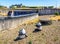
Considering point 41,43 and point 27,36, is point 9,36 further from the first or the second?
point 41,43

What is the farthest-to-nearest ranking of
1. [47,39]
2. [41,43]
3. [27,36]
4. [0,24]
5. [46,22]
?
[46,22], [0,24], [27,36], [47,39], [41,43]

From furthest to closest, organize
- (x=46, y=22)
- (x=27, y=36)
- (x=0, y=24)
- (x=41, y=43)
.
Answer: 1. (x=46, y=22)
2. (x=0, y=24)
3. (x=27, y=36)
4. (x=41, y=43)

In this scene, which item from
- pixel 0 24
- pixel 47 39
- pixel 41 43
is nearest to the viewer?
pixel 41 43

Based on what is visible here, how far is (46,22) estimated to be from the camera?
85.1 ft

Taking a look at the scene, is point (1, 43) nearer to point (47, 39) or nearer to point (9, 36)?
point (9, 36)

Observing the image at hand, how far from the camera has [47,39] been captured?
17.4 metres

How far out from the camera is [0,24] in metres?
20.7

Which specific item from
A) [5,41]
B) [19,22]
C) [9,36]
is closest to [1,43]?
[5,41]

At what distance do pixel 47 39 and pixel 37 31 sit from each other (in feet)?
13.0

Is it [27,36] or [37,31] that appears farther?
[37,31]

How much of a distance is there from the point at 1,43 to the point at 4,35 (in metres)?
2.86

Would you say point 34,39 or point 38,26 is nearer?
point 34,39

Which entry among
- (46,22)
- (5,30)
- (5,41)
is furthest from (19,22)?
(5,41)

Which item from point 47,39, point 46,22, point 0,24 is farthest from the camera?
point 46,22
